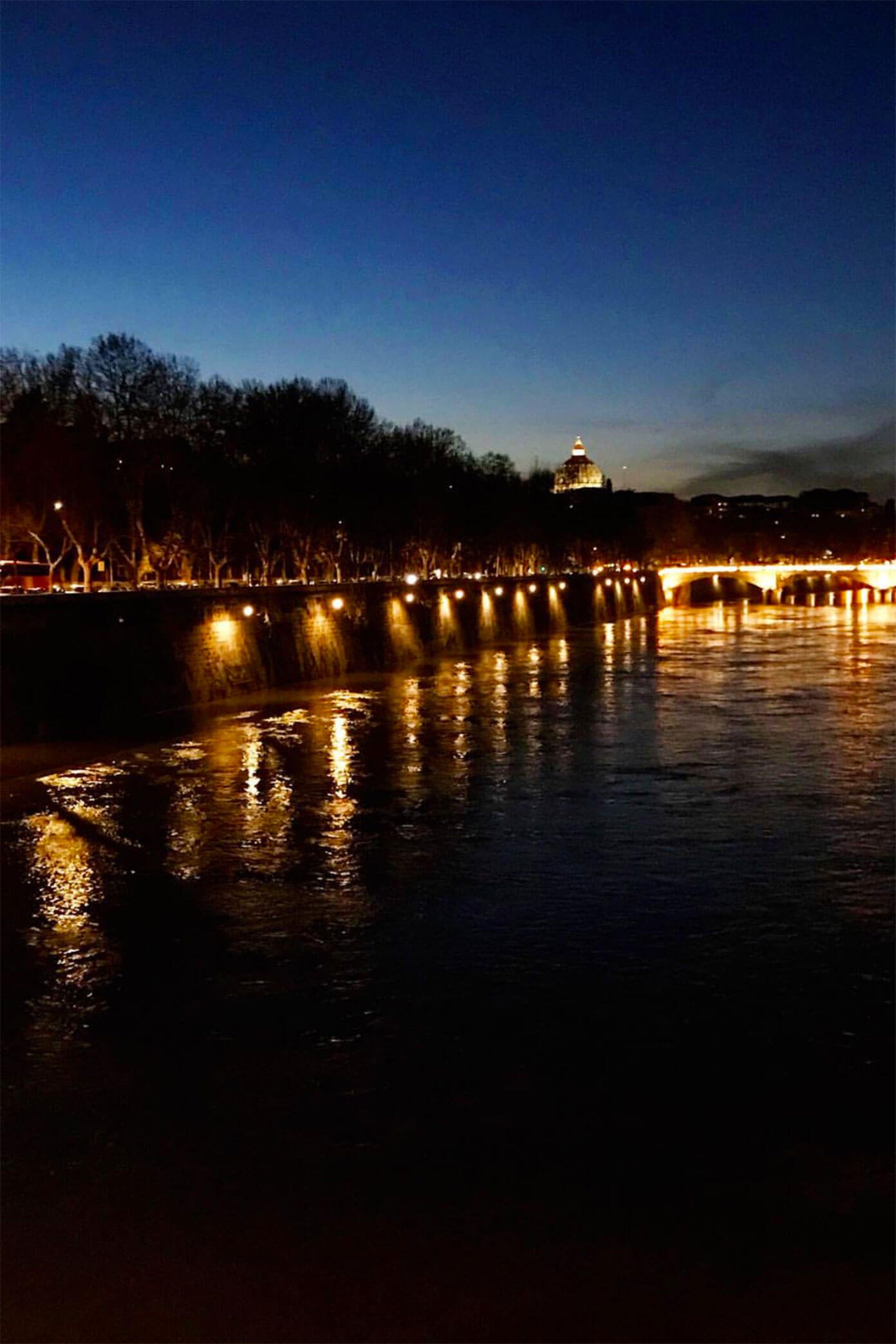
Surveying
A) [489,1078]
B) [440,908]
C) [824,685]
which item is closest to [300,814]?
[440,908]

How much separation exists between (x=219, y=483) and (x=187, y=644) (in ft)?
57.5

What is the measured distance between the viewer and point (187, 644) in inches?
1193

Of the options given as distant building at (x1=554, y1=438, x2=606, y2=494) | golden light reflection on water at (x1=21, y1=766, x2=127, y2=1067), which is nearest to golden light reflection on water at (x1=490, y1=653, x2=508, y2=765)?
golden light reflection on water at (x1=21, y1=766, x2=127, y2=1067)

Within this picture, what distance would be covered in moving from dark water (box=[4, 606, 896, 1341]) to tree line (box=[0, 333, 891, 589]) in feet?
73.2

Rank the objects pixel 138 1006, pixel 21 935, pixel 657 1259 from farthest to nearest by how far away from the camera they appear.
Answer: pixel 21 935 → pixel 138 1006 → pixel 657 1259

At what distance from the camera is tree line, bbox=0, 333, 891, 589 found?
39969 millimetres

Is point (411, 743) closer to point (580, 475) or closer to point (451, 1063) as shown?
point (451, 1063)

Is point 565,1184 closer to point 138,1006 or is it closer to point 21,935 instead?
point 138,1006

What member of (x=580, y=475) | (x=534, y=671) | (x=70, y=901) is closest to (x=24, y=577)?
(x=534, y=671)

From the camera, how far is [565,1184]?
675 cm

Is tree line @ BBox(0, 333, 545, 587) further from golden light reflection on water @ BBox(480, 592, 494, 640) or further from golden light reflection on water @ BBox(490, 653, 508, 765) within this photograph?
golden light reflection on water @ BBox(490, 653, 508, 765)

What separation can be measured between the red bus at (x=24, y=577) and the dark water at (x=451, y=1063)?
19.7m

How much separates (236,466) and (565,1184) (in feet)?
144

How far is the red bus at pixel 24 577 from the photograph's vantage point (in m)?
37.8
